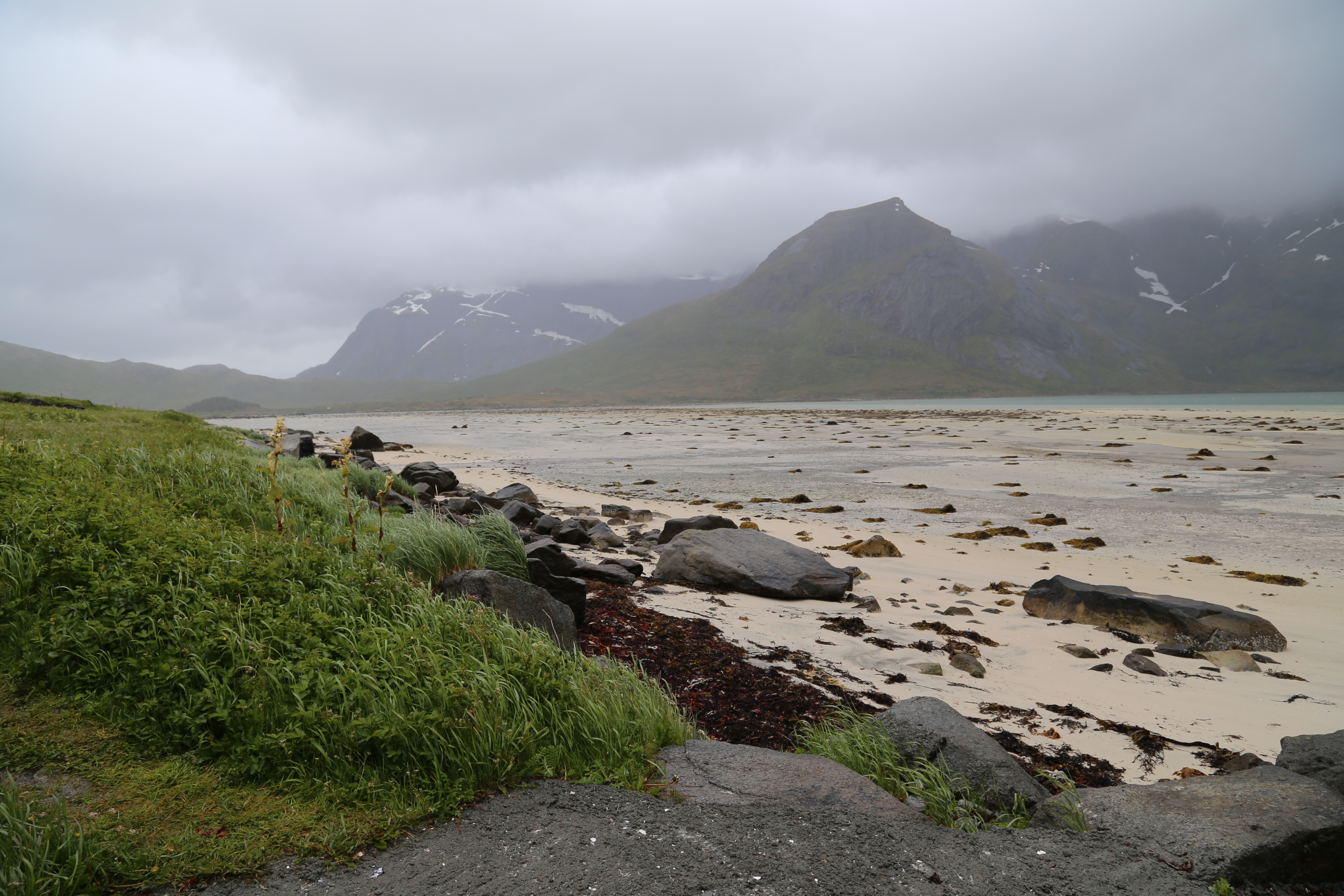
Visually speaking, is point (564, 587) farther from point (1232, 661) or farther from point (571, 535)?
point (1232, 661)

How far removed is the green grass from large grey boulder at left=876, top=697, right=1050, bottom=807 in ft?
0.12

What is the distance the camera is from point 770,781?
3.57 metres

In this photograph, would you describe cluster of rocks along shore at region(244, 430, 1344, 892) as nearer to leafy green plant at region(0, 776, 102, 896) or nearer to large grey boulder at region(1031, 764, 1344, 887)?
large grey boulder at region(1031, 764, 1344, 887)

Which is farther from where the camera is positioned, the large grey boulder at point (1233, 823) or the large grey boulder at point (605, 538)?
the large grey boulder at point (605, 538)

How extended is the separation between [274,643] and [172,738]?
2.50 feet

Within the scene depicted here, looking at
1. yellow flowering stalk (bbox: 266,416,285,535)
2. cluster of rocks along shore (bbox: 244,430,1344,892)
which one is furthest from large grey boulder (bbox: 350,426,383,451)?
cluster of rocks along shore (bbox: 244,430,1344,892)

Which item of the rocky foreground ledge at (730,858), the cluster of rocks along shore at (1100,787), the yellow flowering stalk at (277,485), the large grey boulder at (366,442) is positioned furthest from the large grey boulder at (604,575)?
the large grey boulder at (366,442)

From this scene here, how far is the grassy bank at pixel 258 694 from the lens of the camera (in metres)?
3.11

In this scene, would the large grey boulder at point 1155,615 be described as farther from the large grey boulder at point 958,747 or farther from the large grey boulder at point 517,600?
the large grey boulder at point 517,600

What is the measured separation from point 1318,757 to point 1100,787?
43.5 inches

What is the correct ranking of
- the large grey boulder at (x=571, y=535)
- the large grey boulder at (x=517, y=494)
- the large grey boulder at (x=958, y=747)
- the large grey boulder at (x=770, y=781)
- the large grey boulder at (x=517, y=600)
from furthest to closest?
1. the large grey boulder at (x=517, y=494)
2. the large grey boulder at (x=571, y=535)
3. the large grey boulder at (x=517, y=600)
4. the large grey boulder at (x=958, y=747)
5. the large grey boulder at (x=770, y=781)

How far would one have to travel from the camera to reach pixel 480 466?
28266 mm

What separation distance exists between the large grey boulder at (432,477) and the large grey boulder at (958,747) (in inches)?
592

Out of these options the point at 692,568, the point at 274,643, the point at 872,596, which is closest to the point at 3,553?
the point at 274,643
